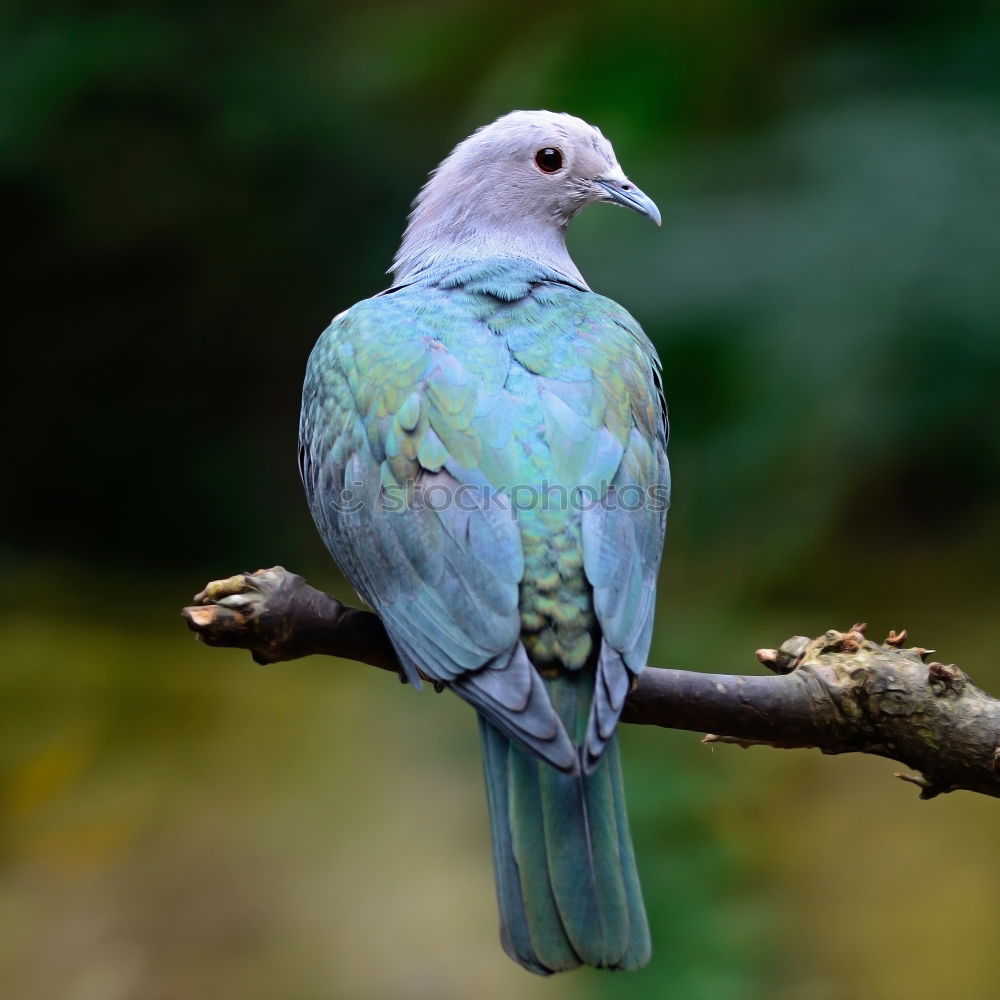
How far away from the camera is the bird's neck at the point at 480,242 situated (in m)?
3.49

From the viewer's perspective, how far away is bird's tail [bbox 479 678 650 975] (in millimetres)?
2182

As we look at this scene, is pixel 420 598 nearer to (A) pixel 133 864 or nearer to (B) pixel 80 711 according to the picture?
(A) pixel 133 864

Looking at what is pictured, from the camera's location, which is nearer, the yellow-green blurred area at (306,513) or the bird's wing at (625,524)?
the bird's wing at (625,524)

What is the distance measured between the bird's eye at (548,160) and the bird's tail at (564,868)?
74.4 inches

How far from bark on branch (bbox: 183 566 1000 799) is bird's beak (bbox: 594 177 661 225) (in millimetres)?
1512

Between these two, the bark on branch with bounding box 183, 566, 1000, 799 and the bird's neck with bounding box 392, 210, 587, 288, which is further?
the bird's neck with bounding box 392, 210, 587, 288

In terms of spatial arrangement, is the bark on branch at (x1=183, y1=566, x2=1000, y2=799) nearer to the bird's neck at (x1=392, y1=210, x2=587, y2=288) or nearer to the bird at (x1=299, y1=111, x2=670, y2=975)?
the bird at (x1=299, y1=111, x2=670, y2=975)

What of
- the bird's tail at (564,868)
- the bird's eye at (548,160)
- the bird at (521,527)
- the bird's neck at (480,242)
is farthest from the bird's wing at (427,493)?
the bird's eye at (548,160)

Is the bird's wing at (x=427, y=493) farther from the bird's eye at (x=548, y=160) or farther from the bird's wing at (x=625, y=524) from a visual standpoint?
the bird's eye at (x=548, y=160)

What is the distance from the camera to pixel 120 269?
18.8 ft

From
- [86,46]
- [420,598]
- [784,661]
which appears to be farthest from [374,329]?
[86,46]

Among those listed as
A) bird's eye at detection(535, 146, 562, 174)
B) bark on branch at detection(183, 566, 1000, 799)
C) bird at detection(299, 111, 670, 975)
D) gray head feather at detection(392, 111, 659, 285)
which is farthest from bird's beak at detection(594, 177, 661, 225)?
bark on branch at detection(183, 566, 1000, 799)

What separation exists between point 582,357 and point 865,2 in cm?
312

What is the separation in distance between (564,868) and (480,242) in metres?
1.85
